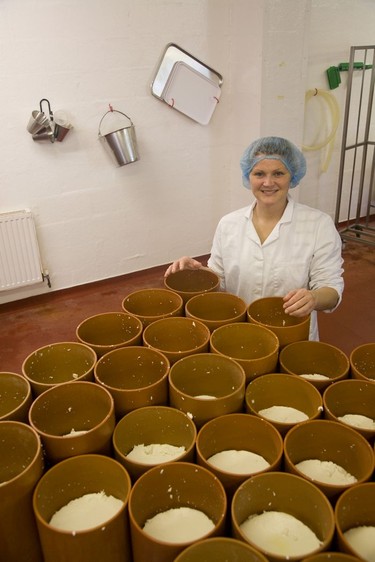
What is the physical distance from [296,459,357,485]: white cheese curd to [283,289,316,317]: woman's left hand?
426mm

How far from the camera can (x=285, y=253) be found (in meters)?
1.59

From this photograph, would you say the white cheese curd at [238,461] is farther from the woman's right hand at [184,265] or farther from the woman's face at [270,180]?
the woman's face at [270,180]

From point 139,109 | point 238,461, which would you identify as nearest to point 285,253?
point 238,461

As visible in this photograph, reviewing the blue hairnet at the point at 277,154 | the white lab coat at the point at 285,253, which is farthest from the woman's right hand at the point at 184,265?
the blue hairnet at the point at 277,154

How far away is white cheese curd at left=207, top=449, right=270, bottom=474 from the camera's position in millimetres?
858

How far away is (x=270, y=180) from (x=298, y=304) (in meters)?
0.52

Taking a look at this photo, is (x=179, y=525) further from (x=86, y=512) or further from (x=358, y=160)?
(x=358, y=160)

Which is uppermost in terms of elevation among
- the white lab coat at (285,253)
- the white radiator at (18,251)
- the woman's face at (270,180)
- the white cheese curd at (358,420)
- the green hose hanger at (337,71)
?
Answer: the green hose hanger at (337,71)

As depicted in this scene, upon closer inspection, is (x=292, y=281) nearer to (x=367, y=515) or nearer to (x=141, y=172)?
(x=367, y=515)

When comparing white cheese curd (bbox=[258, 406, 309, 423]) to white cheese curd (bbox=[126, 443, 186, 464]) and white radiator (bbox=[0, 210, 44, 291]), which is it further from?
white radiator (bbox=[0, 210, 44, 291])

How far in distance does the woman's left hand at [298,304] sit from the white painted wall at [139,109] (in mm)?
2289

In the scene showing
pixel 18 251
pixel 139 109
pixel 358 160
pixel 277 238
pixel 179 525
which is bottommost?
pixel 18 251

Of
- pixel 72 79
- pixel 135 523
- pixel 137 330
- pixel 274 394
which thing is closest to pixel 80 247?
pixel 72 79

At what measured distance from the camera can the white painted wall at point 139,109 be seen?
2791mm
